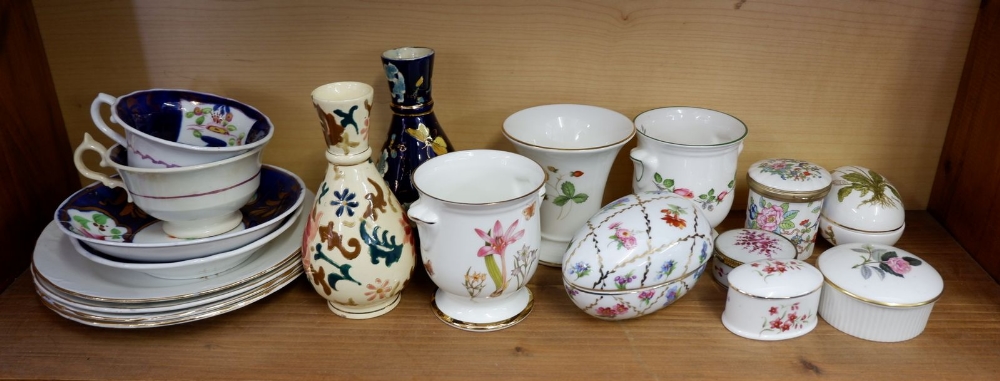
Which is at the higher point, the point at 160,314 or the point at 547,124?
the point at 547,124

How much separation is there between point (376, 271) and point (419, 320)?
73 millimetres

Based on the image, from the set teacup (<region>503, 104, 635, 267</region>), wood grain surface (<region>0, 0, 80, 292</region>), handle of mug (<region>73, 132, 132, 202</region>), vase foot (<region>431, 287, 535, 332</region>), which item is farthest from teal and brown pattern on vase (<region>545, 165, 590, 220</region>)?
wood grain surface (<region>0, 0, 80, 292</region>)

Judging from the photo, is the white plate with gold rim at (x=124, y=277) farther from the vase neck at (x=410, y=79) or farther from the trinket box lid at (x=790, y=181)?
the trinket box lid at (x=790, y=181)

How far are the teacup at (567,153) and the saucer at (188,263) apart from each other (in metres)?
0.26

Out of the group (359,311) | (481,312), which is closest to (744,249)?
(481,312)

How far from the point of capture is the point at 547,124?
81 cm

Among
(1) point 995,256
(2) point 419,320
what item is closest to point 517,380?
(2) point 419,320

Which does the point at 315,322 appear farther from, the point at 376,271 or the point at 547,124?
the point at 547,124

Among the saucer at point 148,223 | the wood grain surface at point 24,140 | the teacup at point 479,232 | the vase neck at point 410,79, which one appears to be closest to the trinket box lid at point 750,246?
the teacup at point 479,232

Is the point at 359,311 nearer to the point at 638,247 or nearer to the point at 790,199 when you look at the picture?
the point at 638,247

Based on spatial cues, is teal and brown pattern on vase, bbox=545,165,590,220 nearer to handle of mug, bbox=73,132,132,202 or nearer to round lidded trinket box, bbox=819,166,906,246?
round lidded trinket box, bbox=819,166,906,246

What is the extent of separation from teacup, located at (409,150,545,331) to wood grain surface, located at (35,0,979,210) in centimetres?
17

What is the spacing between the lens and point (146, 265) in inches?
26.0

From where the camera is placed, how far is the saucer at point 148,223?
664mm
